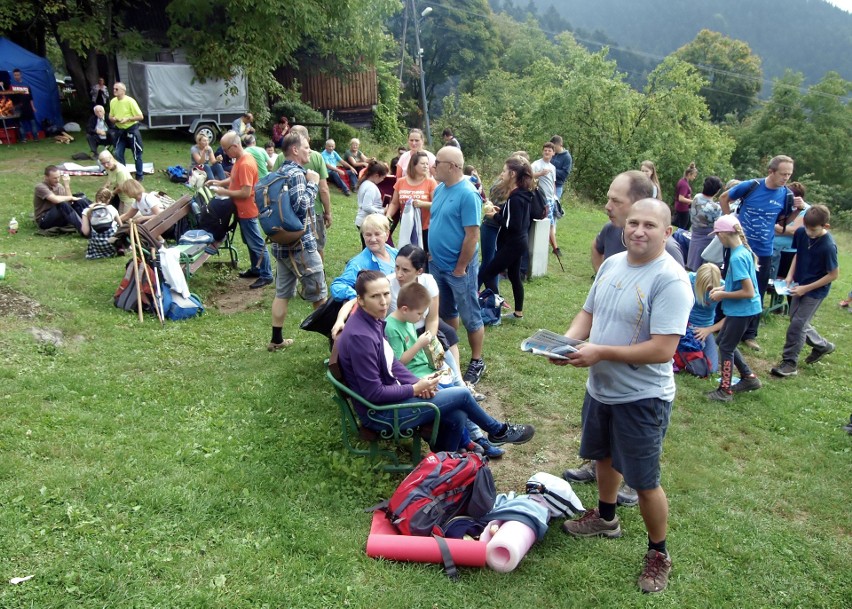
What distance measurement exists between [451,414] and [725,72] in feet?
217

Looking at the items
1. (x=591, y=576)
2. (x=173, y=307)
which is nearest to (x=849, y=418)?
(x=591, y=576)

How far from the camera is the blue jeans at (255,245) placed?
7.86 m

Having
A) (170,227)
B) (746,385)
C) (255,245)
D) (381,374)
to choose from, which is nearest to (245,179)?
(255,245)

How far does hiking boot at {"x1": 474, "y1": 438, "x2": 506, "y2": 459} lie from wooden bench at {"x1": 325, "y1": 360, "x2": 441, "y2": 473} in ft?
1.56

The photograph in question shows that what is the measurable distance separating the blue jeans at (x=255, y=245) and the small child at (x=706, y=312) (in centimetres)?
524

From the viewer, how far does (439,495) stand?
3.50 m

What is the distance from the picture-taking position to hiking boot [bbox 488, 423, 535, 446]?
4.39 meters

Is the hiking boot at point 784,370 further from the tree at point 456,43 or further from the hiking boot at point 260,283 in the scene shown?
the tree at point 456,43

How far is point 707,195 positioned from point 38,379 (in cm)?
849

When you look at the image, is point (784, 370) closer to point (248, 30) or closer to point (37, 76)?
point (248, 30)

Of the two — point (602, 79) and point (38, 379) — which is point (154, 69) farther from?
point (602, 79)

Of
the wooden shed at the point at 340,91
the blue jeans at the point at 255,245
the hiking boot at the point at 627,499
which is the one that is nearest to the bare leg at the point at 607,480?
the hiking boot at the point at 627,499

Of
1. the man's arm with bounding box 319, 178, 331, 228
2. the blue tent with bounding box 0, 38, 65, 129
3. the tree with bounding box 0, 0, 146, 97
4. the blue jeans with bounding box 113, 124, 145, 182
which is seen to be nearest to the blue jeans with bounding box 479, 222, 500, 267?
the man's arm with bounding box 319, 178, 331, 228

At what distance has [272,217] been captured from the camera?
18.1 feet
